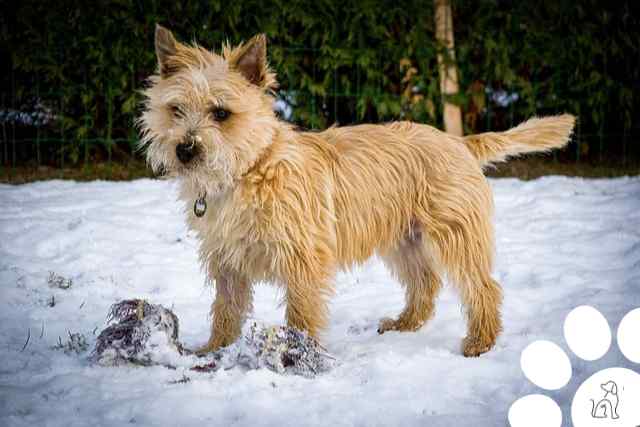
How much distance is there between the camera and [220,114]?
3.02 m

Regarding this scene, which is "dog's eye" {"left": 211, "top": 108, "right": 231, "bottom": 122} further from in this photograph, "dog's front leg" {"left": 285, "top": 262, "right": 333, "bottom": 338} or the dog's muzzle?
"dog's front leg" {"left": 285, "top": 262, "right": 333, "bottom": 338}

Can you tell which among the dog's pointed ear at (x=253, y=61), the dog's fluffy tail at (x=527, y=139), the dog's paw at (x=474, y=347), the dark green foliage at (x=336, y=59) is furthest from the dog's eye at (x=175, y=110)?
the dark green foliage at (x=336, y=59)

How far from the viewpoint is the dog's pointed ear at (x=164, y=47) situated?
315cm

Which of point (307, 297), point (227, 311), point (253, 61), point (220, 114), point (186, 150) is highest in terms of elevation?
point (253, 61)

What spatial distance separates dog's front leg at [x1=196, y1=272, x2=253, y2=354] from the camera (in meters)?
3.36

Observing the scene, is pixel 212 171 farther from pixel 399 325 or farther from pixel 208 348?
pixel 399 325

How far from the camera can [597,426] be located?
243cm

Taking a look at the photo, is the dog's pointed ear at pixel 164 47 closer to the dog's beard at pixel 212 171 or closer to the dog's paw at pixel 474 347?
the dog's beard at pixel 212 171

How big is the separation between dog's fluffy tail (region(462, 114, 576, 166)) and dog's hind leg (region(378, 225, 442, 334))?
585 millimetres

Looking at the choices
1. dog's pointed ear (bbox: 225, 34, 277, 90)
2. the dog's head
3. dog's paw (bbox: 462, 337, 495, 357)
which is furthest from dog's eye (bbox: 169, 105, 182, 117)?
dog's paw (bbox: 462, 337, 495, 357)

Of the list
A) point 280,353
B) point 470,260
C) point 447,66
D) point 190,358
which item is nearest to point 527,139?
point 470,260

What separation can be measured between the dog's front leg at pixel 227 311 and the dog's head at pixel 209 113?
0.50 m

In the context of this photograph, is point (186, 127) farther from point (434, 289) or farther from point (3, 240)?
point (3, 240)

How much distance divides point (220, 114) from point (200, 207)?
0.44 m
